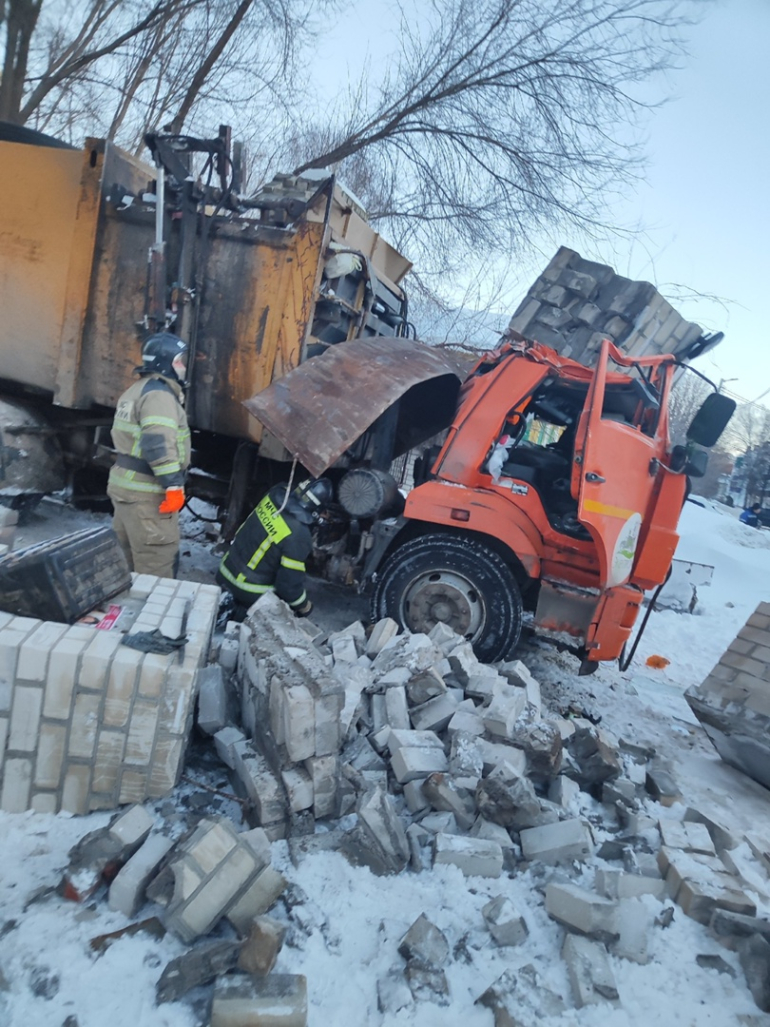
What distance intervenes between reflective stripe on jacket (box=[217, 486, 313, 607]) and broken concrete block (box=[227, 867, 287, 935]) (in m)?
2.36

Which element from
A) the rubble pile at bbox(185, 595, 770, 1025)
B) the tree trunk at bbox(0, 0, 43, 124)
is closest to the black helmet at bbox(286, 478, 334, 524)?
the rubble pile at bbox(185, 595, 770, 1025)

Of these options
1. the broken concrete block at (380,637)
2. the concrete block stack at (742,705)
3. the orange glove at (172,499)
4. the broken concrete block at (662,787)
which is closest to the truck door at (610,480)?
the concrete block stack at (742,705)

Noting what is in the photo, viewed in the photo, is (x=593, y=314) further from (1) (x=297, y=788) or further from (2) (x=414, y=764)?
(1) (x=297, y=788)

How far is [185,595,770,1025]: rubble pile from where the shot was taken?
2.23m

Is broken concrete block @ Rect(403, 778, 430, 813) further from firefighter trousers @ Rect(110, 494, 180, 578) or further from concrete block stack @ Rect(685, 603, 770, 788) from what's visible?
firefighter trousers @ Rect(110, 494, 180, 578)

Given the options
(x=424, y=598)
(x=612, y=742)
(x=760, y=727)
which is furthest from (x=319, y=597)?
(x=760, y=727)

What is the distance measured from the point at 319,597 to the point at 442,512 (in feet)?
5.69

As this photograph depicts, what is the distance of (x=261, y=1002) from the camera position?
68.2 inches

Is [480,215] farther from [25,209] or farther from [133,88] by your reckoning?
[25,209]

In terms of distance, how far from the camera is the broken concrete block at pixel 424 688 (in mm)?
3297

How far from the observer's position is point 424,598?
4.60 m

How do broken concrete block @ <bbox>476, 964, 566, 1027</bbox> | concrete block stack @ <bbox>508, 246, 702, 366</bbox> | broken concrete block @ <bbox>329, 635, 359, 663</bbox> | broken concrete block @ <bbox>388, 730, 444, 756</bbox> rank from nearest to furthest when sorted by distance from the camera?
1. broken concrete block @ <bbox>476, 964, 566, 1027</bbox>
2. broken concrete block @ <bbox>388, 730, 444, 756</bbox>
3. broken concrete block @ <bbox>329, 635, 359, 663</bbox>
4. concrete block stack @ <bbox>508, 246, 702, 366</bbox>

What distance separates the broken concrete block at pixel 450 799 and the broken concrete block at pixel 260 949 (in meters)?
0.99

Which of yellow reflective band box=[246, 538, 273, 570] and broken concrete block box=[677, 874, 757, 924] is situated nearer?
broken concrete block box=[677, 874, 757, 924]
